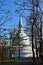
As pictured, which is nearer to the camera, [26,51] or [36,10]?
[36,10]

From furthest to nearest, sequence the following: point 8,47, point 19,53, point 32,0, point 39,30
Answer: point 19,53 → point 8,47 → point 39,30 → point 32,0

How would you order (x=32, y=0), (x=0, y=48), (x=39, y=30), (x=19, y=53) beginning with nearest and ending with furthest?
(x=32, y=0) → (x=39, y=30) → (x=0, y=48) → (x=19, y=53)

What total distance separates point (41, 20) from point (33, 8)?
151 centimetres

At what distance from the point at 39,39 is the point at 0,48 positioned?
521 inches

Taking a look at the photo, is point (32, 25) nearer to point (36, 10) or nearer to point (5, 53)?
point (36, 10)

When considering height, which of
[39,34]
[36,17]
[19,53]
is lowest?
[19,53]

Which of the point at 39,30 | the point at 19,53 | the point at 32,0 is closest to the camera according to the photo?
the point at 32,0

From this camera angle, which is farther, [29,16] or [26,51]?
[26,51]

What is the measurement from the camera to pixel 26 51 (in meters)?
49.0

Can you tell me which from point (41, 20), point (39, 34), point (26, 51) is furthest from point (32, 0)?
point (26, 51)

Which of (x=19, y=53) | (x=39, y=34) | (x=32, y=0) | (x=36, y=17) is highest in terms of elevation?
(x=32, y=0)

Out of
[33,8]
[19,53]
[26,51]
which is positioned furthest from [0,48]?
[33,8]

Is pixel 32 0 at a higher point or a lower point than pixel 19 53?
higher

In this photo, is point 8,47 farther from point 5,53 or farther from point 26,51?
point 26,51
